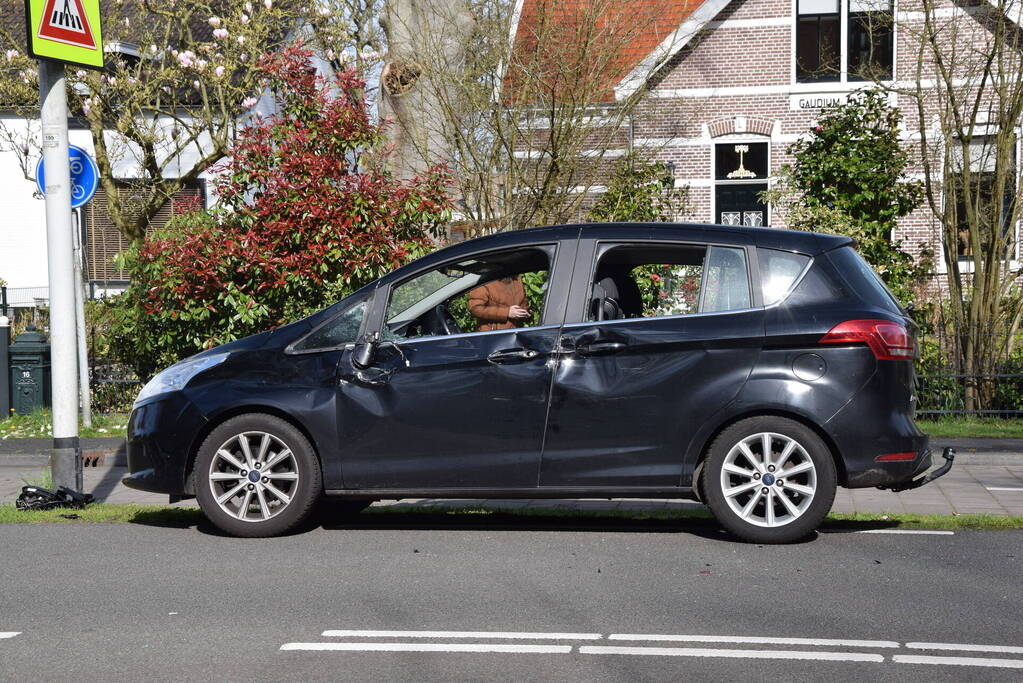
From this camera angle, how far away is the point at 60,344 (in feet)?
27.3

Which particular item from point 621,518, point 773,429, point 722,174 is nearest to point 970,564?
point 773,429

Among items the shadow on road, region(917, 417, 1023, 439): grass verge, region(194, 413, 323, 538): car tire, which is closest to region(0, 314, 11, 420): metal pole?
the shadow on road

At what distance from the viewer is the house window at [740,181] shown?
2436cm

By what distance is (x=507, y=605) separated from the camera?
5.61m

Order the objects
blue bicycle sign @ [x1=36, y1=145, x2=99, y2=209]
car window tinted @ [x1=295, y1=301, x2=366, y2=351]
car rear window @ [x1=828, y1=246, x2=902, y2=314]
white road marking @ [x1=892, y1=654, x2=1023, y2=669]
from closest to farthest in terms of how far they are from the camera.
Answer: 1. white road marking @ [x1=892, y1=654, x2=1023, y2=669]
2. car rear window @ [x1=828, y1=246, x2=902, y2=314]
3. car window tinted @ [x1=295, y1=301, x2=366, y2=351]
4. blue bicycle sign @ [x1=36, y1=145, x2=99, y2=209]

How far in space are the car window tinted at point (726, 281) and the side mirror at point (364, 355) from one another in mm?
1903

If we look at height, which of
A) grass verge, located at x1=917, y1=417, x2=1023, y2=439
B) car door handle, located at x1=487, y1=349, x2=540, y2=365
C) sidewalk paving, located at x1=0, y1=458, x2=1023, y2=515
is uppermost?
car door handle, located at x1=487, y1=349, x2=540, y2=365

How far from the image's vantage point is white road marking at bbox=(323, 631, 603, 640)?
503cm

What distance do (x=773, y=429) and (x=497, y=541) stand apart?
1723 mm

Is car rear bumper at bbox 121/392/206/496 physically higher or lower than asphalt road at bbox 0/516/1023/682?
higher

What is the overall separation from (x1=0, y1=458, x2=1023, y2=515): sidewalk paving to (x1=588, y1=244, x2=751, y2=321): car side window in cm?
186

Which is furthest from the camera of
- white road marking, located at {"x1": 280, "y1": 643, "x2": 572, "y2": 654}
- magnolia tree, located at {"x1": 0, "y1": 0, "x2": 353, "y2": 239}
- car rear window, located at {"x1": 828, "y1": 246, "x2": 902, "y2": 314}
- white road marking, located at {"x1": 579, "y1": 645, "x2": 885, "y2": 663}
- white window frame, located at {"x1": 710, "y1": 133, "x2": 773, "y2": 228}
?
white window frame, located at {"x1": 710, "y1": 133, "x2": 773, "y2": 228}

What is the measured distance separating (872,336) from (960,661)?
2.48 m

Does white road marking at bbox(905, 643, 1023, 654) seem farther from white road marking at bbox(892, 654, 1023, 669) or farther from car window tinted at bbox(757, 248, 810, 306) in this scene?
car window tinted at bbox(757, 248, 810, 306)
